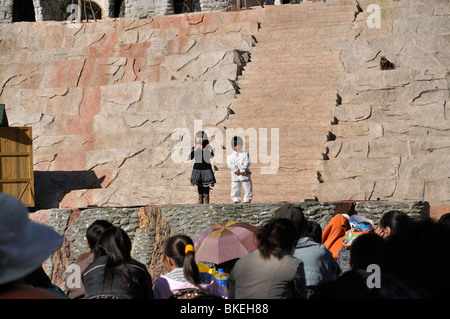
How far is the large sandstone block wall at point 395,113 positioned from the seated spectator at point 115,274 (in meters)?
9.43

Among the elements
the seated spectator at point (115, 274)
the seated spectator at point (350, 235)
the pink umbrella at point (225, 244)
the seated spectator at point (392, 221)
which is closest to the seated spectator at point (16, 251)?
the seated spectator at point (115, 274)

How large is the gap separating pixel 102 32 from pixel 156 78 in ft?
11.8

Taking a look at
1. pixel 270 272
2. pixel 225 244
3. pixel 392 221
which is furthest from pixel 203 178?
pixel 270 272

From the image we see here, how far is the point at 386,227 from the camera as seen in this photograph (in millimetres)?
6320

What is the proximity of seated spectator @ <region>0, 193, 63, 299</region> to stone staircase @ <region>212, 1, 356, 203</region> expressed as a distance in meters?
11.4

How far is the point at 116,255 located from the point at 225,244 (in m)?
3.06

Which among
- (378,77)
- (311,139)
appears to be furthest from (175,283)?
(378,77)

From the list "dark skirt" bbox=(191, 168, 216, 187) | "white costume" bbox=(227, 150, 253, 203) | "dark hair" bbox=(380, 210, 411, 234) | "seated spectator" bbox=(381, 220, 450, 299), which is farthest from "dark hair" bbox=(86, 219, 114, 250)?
"white costume" bbox=(227, 150, 253, 203)

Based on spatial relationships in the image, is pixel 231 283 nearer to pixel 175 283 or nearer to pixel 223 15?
pixel 175 283

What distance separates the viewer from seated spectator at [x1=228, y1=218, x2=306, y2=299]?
4.72 metres

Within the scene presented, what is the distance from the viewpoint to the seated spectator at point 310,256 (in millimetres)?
5730

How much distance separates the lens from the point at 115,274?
15.9 ft
